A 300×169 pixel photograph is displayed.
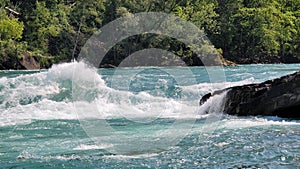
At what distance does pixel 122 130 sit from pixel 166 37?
40.8m

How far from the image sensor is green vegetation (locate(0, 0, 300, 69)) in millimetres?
53938

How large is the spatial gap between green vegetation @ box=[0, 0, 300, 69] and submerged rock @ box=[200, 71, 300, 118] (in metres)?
36.9

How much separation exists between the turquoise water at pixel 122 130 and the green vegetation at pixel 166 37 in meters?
32.4

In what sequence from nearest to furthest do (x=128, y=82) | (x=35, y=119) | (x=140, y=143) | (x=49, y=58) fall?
(x=140, y=143) → (x=35, y=119) → (x=128, y=82) → (x=49, y=58)

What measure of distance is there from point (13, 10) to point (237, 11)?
2680cm

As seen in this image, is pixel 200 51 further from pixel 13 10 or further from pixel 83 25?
pixel 13 10

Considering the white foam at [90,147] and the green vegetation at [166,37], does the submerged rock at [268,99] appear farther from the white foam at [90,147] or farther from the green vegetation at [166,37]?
the green vegetation at [166,37]

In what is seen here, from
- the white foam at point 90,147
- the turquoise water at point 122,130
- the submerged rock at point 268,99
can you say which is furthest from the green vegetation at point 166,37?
the white foam at point 90,147

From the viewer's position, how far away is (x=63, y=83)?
65.8 ft

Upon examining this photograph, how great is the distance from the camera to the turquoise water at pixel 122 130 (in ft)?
29.1

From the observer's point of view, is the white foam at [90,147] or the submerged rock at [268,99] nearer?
the white foam at [90,147]

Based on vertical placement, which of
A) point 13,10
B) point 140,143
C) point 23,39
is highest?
point 13,10

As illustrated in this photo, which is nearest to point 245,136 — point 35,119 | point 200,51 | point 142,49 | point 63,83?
point 35,119

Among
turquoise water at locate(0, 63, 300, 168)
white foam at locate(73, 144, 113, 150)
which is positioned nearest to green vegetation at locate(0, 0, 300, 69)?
turquoise water at locate(0, 63, 300, 168)
